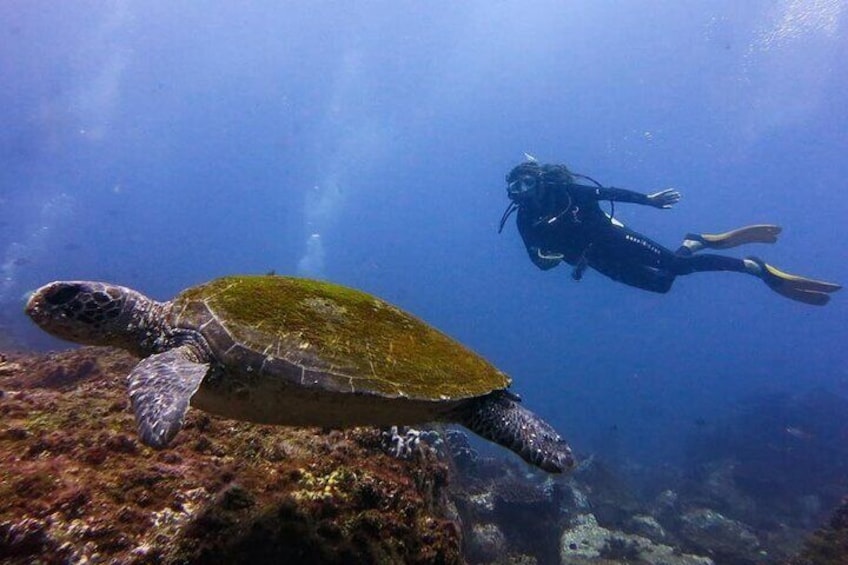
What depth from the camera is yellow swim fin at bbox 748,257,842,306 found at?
13938mm

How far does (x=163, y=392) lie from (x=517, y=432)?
2.83 meters

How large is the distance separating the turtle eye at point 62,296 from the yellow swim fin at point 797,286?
54.9 feet

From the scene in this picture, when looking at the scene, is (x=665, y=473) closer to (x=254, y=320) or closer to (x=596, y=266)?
(x=596, y=266)

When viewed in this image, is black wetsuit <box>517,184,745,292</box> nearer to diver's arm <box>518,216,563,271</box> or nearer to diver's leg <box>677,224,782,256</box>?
diver's arm <box>518,216,563,271</box>

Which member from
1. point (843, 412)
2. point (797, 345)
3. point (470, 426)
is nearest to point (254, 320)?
point (470, 426)

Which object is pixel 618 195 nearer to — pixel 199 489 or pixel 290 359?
pixel 290 359

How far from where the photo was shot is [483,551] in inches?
364

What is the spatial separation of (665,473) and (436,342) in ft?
97.4

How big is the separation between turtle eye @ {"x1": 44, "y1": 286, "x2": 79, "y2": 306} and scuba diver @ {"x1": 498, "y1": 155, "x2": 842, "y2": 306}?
11417 mm

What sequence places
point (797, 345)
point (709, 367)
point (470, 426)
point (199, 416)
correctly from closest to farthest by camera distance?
point (470, 426)
point (199, 416)
point (709, 367)
point (797, 345)

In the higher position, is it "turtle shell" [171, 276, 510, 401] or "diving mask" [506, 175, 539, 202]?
"diving mask" [506, 175, 539, 202]

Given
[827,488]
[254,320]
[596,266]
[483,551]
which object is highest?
[596,266]

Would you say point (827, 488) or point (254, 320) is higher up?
point (827, 488)

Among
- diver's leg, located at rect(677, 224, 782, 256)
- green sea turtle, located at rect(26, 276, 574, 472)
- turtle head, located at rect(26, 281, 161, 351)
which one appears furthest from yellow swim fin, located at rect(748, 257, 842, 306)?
turtle head, located at rect(26, 281, 161, 351)
